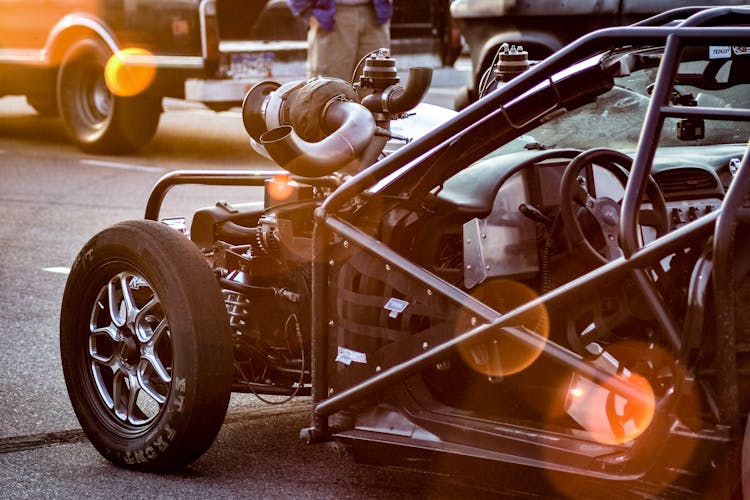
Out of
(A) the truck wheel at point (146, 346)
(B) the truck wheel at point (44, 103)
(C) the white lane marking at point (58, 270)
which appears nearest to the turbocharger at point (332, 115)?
(A) the truck wheel at point (146, 346)

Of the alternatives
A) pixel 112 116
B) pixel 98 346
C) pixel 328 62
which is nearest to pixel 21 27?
pixel 112 116

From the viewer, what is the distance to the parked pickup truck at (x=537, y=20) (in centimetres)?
877

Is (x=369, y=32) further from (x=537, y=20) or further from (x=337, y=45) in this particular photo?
(x=537, y=20)

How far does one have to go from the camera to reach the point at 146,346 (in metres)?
3.97

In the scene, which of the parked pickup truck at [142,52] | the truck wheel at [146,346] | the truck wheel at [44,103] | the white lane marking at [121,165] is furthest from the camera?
the truck wheel at [44,103]

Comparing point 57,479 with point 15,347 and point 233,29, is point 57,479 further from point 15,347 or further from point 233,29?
point 233,29

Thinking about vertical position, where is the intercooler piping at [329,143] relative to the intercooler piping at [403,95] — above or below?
below

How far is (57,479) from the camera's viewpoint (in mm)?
3953

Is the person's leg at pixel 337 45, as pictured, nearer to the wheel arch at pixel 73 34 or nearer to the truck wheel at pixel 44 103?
the wheel arch at pixel 73 34

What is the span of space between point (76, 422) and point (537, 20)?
18.2 feet

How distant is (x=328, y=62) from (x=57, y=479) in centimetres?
619

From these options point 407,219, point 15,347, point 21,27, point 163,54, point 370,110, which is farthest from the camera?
point 21,27

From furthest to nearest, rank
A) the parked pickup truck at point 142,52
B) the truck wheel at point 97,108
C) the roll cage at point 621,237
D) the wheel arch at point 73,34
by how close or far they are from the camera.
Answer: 1. the truck wheel at point 97,108
2. the wheel arch at point 73,34
3. the parked pickup truck at point 142,52
4. the roll cage at point 621,237

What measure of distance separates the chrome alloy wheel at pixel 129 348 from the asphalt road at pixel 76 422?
0.20m
